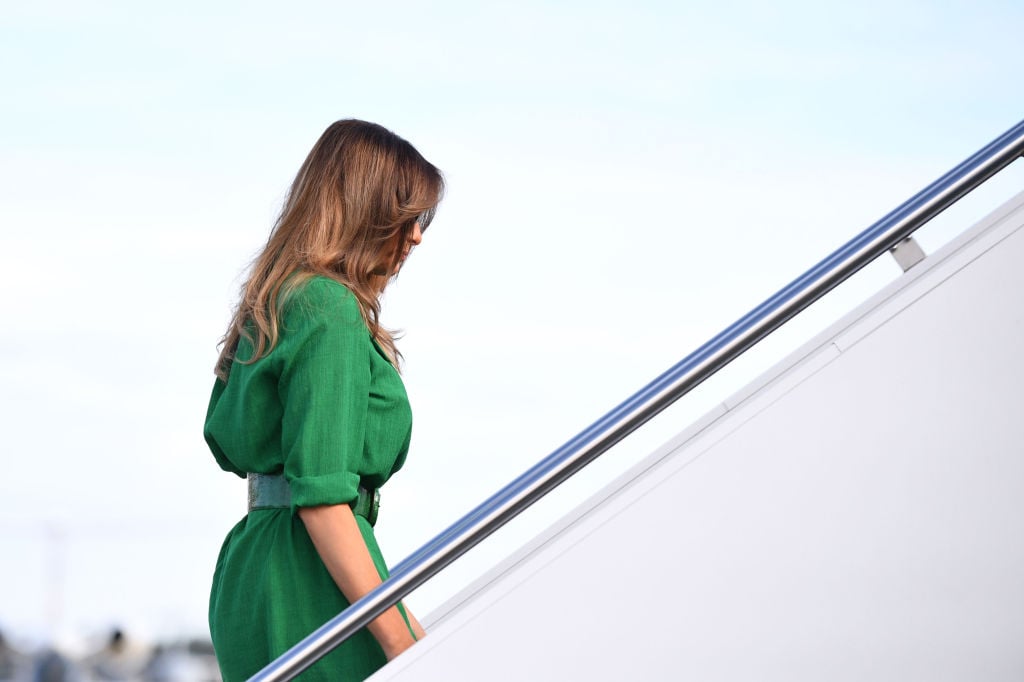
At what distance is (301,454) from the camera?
75.7 inches

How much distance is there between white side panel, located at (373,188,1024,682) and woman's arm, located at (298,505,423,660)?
0.26 ft

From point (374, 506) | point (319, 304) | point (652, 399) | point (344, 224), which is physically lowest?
point (652, 399)

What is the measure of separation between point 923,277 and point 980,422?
0.74 ft

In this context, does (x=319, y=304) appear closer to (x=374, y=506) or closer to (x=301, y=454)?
(x=301, y=454)

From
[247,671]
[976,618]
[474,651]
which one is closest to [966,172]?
[976,618]

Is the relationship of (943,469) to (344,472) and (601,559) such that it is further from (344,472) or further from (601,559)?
(344,472)

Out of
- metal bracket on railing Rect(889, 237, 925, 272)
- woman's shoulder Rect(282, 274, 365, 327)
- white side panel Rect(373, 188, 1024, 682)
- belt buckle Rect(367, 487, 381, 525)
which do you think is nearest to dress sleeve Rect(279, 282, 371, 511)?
woman's shoulder Rect(282, 274, 365, 327)

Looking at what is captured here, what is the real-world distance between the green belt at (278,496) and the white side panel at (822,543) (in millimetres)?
262

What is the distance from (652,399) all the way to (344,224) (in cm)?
58

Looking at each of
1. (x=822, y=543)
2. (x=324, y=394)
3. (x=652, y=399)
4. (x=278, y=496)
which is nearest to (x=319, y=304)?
(x=324, y=394)

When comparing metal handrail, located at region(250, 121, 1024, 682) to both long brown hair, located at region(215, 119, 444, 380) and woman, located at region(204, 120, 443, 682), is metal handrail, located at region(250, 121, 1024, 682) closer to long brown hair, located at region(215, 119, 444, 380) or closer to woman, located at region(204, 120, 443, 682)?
woman, located at region(204, 120, 443, 682)

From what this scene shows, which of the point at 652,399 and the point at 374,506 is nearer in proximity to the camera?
the point at 652,399

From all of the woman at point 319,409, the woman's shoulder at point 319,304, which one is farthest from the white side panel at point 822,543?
the woman's shoulder at point 319,304

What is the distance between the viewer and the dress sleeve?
1.92 m
